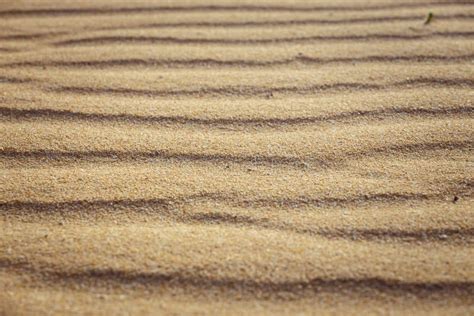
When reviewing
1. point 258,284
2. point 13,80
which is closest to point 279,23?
point 13,80

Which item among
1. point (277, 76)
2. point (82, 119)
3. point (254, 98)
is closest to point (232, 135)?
point (254, 98)

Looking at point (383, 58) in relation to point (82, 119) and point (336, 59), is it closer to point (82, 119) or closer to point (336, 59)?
point (336, 59)

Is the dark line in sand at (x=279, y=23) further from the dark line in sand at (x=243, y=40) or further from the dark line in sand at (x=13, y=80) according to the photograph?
the dark line in sand at (x=13, y=80)

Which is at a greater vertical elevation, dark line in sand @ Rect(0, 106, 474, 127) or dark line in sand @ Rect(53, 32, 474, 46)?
dark line in sand @ Rect(53, 32, 474, 46)

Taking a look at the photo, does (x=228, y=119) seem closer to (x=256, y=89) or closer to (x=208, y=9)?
(x=256, y=89)

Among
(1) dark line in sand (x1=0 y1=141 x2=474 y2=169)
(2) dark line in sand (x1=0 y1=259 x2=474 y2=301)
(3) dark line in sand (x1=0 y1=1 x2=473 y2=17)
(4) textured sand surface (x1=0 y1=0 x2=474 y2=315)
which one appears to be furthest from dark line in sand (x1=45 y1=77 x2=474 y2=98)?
(2) dark line in sand (x1=0 y1=259 x2=474 y2=301)

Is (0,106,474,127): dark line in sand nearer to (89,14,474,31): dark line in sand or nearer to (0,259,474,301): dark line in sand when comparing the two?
(0,259,474,301): dark line in sand

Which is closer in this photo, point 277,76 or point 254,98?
point 254,98
